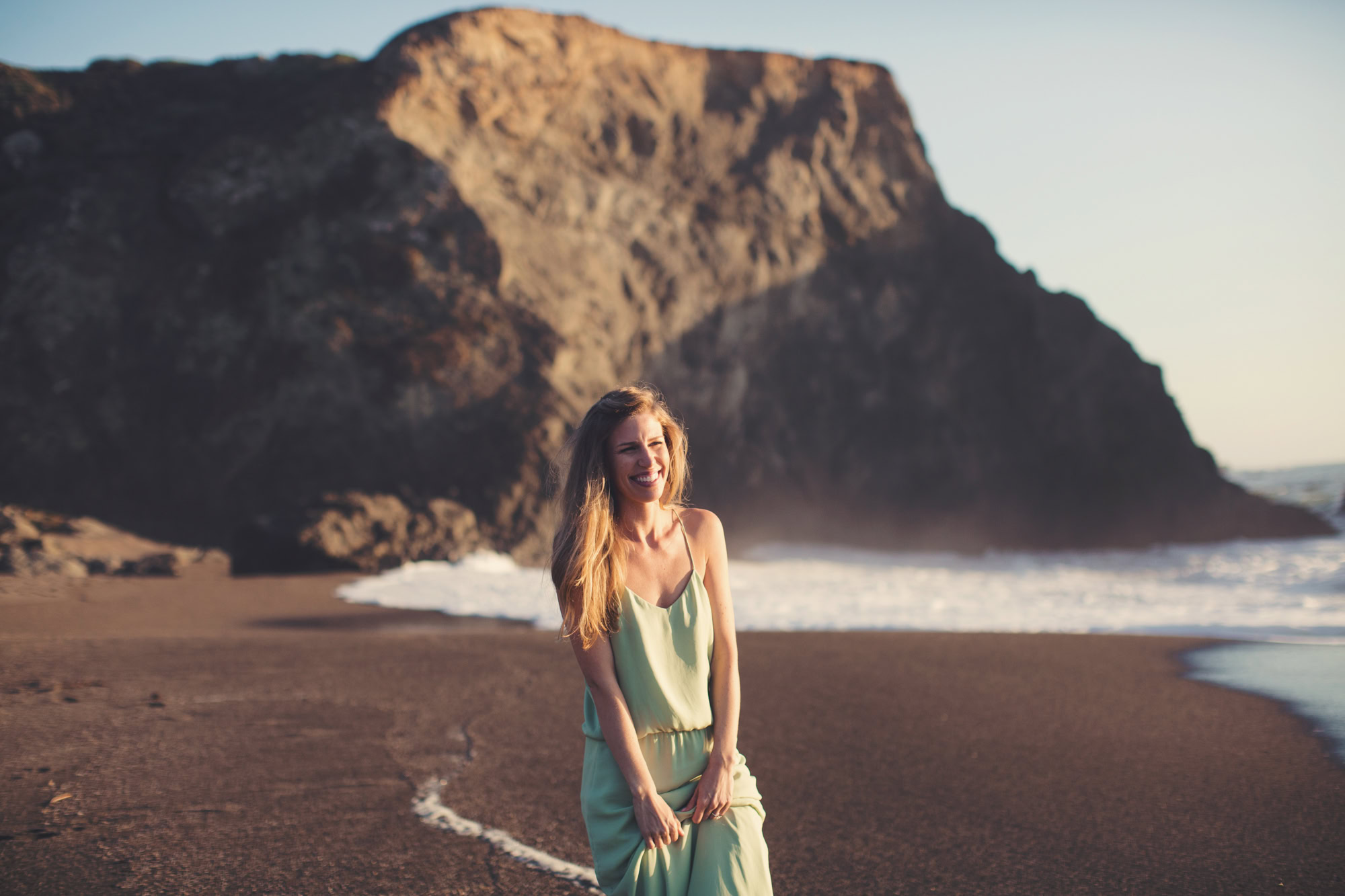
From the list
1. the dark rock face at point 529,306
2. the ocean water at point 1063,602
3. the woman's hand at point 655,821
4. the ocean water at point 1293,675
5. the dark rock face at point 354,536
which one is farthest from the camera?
the dark rock face at point 529,306

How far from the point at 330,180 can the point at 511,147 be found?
413cm

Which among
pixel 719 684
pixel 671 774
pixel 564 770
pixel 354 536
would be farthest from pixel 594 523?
pixel 354 536

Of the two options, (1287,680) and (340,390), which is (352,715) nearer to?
(1287,680)

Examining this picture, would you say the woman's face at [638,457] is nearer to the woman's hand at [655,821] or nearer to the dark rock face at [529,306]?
the woman's hand at [655,821]

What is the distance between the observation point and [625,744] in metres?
1.98

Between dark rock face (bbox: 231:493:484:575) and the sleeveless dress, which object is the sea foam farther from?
the sleeveless dress

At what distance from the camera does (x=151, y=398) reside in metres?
18.2

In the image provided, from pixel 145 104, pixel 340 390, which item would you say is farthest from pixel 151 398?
pixel 145 104

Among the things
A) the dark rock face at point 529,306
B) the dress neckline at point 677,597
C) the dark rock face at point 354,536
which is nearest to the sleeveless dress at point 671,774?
the dress neckline at point 677,597

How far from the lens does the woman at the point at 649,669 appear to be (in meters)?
1.98

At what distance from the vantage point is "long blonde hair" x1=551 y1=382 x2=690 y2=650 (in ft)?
6.57

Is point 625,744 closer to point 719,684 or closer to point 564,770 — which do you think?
point 719,684

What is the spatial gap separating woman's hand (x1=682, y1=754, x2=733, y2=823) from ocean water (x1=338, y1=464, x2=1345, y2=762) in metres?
2.46

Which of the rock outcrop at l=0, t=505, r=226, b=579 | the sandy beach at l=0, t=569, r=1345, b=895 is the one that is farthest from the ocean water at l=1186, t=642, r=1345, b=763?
the rock outcrop at l=0, t=505, r=226, b=579
